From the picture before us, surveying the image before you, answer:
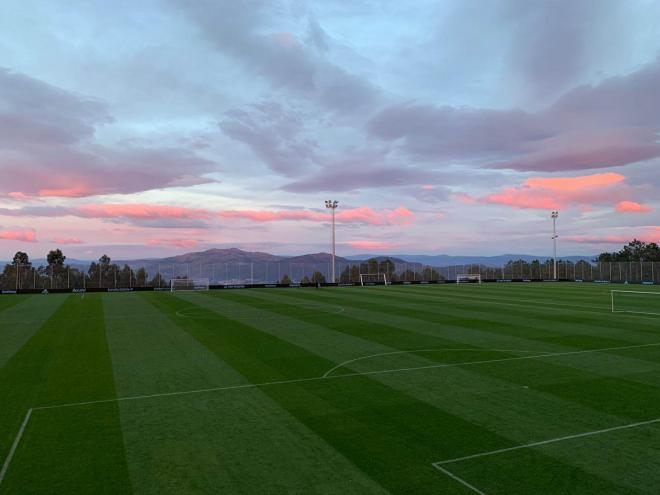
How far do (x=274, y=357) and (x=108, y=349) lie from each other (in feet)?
17.6

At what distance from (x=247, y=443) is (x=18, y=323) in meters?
18.2

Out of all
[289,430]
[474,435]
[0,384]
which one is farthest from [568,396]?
[0,384]

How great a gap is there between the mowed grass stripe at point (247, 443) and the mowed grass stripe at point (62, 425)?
432mm

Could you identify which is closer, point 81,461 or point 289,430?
point 81,461

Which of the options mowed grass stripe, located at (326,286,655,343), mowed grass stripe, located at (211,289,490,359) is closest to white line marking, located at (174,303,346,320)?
mowed grass stripe, located at (211,289,490,359)

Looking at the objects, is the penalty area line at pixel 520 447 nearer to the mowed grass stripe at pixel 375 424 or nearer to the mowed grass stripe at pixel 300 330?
the mowed grass stripe at pixel 375 424

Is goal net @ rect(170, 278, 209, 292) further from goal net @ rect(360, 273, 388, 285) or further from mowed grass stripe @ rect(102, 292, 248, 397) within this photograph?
mowed grass stripe @ rect(102, 292, 248, 397)

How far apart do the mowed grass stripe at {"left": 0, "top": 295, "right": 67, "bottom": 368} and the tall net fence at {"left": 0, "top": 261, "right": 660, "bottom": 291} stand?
2048cm

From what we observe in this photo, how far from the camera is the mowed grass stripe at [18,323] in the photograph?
49.9 ft

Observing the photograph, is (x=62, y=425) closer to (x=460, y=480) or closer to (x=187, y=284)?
(x=460, y=480)

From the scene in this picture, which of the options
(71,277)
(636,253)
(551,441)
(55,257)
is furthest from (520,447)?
(636,253)

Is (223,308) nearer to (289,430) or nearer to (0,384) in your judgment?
(0,384)

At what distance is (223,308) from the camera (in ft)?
89.8

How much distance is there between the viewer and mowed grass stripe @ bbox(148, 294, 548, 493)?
6.39m
